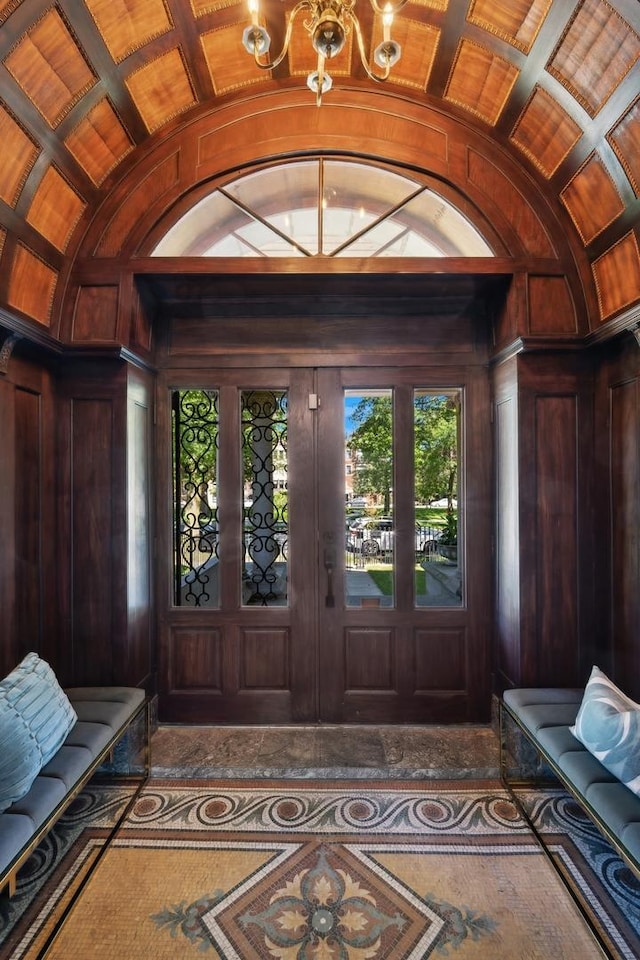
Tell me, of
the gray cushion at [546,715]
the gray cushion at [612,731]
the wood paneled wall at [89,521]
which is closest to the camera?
the gray cushion at [612,731]

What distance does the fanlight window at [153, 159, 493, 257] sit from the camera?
8.96 ft

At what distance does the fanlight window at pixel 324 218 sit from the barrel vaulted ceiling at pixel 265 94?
0.90 feet

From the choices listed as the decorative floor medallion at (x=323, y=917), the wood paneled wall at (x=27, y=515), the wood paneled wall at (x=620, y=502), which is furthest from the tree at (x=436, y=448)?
the wood paneled wall at (x=27, y=515)

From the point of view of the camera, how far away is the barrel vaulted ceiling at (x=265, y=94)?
2.07 meters

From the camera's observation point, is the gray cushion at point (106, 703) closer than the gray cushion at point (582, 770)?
No

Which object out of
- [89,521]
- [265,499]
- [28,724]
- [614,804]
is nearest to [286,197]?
[265,499]

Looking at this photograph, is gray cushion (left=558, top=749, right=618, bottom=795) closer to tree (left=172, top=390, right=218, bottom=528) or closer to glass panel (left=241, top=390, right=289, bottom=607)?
glass panel (left=241, top=390, right=289, bottom=607)

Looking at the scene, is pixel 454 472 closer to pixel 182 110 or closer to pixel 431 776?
pixel 431 776

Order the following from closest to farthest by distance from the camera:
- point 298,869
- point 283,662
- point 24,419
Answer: point 298,869
point 24,419
point 283,662

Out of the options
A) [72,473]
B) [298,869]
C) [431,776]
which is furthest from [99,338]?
[431,776]

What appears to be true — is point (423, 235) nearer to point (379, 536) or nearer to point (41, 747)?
point (379, 536)

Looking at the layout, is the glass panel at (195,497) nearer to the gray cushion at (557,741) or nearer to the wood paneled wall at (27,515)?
the wood paneled wall at (27,515)

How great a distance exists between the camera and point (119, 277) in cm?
268

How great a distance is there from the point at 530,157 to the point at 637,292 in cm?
101
